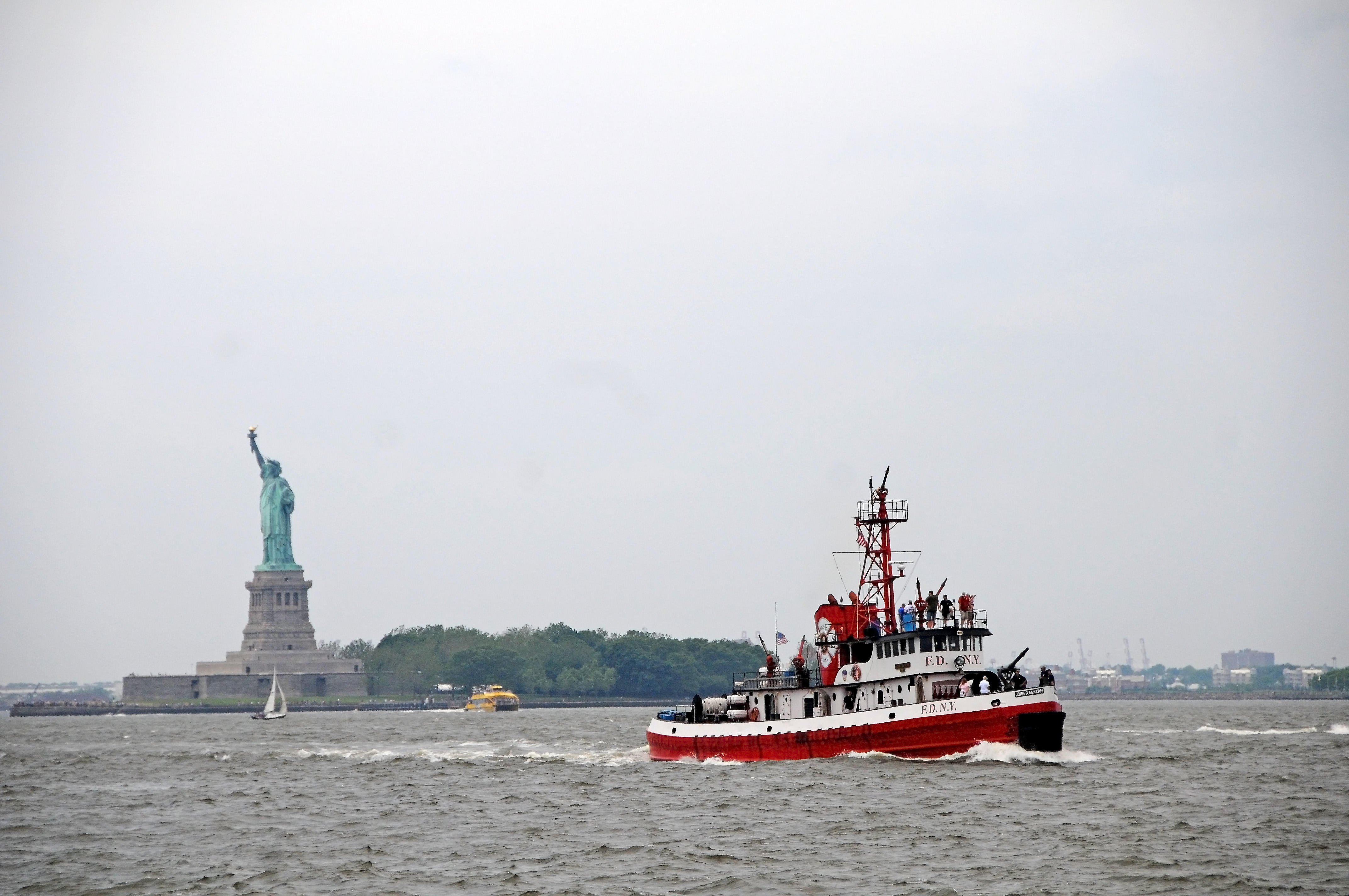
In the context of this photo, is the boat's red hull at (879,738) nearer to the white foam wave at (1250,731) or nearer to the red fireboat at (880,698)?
the red fireboat at (880,698)

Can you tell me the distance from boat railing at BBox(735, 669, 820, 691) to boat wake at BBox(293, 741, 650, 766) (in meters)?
8.01

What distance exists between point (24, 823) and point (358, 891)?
24172 mm

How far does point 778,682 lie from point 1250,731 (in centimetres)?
5045

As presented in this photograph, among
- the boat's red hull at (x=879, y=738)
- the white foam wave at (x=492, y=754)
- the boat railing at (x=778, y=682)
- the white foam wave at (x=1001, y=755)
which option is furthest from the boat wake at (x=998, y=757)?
the white foam wave at (x=492, y=754)

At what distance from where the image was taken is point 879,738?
71.7m

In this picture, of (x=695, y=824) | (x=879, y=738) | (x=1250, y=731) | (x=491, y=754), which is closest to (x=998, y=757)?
(x=879, y=738)

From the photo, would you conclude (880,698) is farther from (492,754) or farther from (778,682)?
(492,754)

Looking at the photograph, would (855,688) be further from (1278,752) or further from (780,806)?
(1278,752)

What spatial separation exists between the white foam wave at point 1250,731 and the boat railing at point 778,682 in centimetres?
4022

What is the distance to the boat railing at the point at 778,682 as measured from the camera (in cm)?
7931

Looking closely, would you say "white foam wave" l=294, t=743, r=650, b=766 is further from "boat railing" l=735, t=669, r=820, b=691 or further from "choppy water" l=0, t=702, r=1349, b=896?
"boat railing" l=735, t=669, r=820, b=691

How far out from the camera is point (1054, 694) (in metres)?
69.5

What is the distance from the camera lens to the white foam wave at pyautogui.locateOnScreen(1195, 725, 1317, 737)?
355 feet

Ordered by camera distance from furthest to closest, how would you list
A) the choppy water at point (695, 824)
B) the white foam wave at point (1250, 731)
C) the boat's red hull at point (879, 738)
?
the white foam wave at point (1250, 731)
the boat's red hull at point (879, 738)
the choppy water at point (695, 824)
